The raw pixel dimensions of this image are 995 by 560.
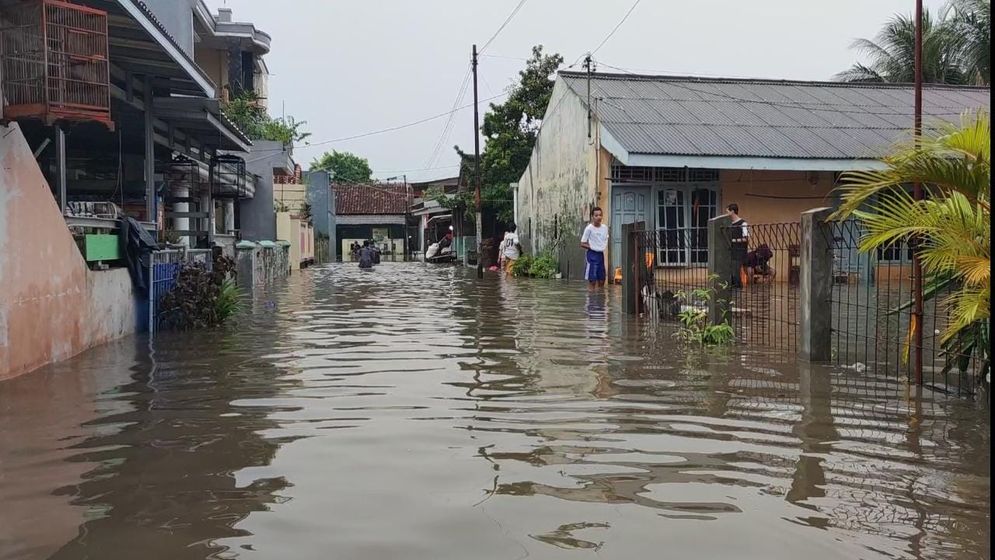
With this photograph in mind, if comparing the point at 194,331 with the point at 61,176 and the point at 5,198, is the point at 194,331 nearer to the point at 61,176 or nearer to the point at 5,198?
the point at 61,176

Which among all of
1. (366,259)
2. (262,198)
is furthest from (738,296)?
(262,198)

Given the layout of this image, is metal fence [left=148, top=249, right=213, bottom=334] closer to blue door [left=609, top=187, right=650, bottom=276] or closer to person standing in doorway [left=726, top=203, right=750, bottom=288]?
person standing in doorway [left=726, top=203, right=750, bottom=288]

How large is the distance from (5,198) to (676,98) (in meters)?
16.6

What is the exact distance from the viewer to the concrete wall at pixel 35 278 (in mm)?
6797

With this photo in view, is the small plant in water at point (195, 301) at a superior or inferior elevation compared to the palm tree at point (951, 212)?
inferior

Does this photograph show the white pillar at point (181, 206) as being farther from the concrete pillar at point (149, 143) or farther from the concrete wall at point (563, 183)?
the concrete wall at point (563, 183)

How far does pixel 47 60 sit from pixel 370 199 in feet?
155

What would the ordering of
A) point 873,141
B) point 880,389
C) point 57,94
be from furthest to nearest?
point 873,141
point 57,94
point 880,389

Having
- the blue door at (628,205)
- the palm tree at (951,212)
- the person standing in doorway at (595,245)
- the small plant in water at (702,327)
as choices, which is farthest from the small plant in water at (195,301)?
the blue door at (628,205)

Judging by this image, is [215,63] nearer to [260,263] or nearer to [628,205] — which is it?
[260,263]

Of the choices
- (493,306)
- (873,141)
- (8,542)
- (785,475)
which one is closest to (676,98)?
(873,141)

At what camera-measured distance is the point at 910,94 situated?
75.5 ft

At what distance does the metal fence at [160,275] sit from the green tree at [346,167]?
56431 mm

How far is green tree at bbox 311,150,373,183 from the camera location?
6738 cm
